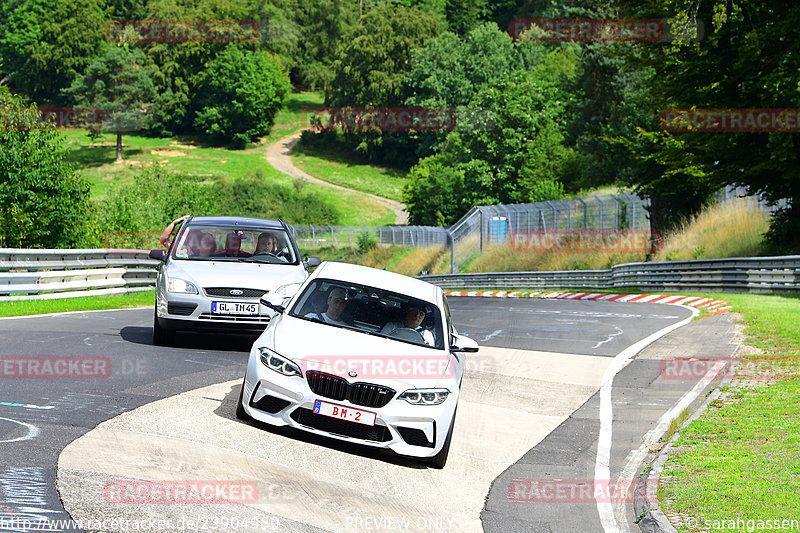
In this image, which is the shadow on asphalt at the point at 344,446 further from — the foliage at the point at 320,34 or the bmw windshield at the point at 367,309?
the foliage at the point at 320,34

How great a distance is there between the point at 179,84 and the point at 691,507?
14299 centimetres

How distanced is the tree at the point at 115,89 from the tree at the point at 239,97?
959cm

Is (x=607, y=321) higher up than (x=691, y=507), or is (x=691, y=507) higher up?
(x=691, y=507)

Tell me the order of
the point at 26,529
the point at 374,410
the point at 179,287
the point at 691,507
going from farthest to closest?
the point at 179,287, the point at 374,410, the point at 691,507, the point at 26,529

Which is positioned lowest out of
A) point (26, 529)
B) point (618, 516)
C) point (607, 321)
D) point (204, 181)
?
point (204, 181)

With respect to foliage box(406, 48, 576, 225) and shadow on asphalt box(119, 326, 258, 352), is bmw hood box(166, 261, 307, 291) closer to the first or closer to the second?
shadow on asphalt box(119, 326, 258, 352)

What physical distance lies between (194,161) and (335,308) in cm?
11913

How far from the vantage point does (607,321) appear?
20.8m

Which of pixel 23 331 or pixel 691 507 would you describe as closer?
pixel 691 507

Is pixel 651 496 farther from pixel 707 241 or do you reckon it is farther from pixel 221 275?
pixel 707 241

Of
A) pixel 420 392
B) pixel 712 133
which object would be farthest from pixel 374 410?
pixel 712 133

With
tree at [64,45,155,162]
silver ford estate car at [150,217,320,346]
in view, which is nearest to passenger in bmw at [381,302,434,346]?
silver ford estate car at [150,217,320,346]

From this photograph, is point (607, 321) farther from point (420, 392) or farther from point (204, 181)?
point (204, 181)

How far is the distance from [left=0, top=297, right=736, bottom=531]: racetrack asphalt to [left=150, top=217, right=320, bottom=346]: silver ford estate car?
50 centimetres
